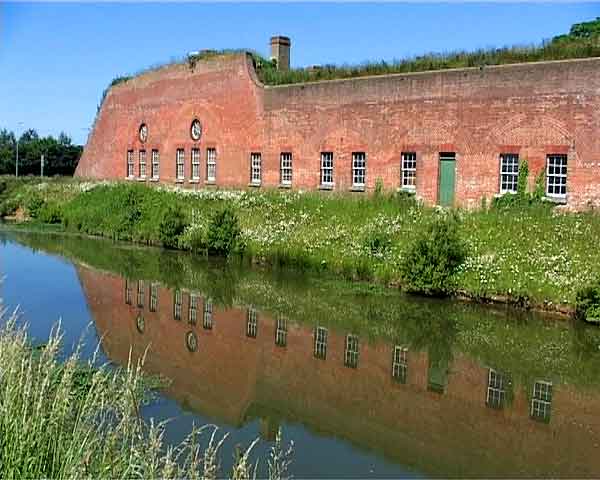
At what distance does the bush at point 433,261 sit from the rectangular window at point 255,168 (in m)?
13.7

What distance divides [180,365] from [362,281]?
27.9ft

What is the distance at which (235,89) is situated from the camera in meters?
31.1

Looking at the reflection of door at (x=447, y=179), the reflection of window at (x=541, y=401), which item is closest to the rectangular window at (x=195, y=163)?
the reflection of door at (x=447, y=179)

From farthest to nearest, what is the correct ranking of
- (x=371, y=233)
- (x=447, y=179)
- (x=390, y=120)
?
(x=390, y=120)
(x=447, y=179)
(x=371, y=233)

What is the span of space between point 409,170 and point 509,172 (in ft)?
12.6

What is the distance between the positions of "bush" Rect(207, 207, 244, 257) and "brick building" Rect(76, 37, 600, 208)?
4.67 meters

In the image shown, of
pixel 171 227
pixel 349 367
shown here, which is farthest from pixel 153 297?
pixel 171 227

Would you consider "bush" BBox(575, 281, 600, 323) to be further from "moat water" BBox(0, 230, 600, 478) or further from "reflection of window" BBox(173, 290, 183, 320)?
"reflection of window" BBox(173, 290, 183, 320)

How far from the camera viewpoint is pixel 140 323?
14047 millimetres

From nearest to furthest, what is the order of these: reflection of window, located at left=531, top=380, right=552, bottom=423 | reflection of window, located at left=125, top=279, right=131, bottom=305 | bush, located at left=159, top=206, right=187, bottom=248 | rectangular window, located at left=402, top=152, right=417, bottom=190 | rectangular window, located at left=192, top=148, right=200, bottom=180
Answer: reflection of window, located at left=531, top=380, right=552, bottom=423 < reflection of window, located at left=125, top=279, right=131, bottom=305 < rectangular window, located at left=402, top=152, right=417, bottom=190 < bush, located at left=159, top=206, right=187, bottom=248 < rectangular window, located at left=192, top=148, right=200, bottom=180

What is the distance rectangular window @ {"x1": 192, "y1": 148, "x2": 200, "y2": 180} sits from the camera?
111 ft

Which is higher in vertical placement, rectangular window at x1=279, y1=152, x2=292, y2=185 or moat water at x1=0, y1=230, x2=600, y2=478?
rectangular window at x1=279, y1=152, x2=292, y2=185

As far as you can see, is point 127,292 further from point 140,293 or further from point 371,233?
point 371,233

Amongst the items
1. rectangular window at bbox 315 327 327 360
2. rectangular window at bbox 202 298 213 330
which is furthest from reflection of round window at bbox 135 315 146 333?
rectangular window at bbox 315 327 327 360
